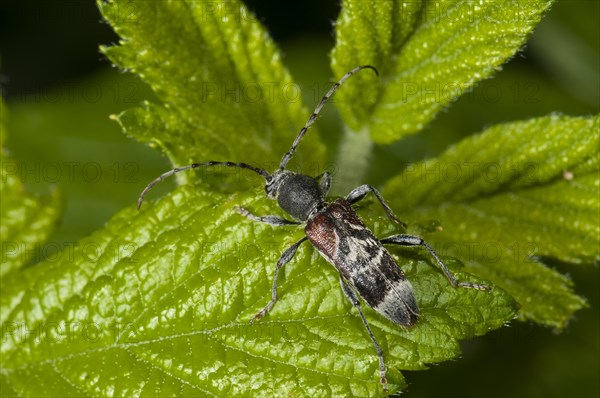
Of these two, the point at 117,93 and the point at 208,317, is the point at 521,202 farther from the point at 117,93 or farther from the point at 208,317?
the point at 117,93

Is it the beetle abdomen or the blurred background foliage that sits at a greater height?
the blurred background foliage

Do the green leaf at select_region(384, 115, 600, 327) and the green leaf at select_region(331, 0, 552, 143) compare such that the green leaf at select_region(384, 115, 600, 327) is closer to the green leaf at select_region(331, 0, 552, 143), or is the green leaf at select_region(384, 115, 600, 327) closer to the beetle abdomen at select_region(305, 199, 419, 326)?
the beetle abdomen at select_region(305, 199, 419, 326)

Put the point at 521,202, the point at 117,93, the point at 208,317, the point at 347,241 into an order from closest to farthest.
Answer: the point at 208,317 < the point at 347,241 < the point at 521,202 < the point at 117,93

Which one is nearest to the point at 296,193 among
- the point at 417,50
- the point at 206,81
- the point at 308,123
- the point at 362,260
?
the point at 308,123

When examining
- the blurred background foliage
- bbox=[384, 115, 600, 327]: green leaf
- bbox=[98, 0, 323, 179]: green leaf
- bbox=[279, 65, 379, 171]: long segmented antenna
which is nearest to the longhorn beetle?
bbox=[279, 65, 379, 171]: long segmented antenna

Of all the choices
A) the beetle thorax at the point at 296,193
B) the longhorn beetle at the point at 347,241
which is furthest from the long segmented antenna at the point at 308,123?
the beetle thorax at the point at 296,193

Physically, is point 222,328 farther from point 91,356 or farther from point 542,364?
point 542,364

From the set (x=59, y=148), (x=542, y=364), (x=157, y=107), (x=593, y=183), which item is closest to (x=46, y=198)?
(x=157, y=107)
